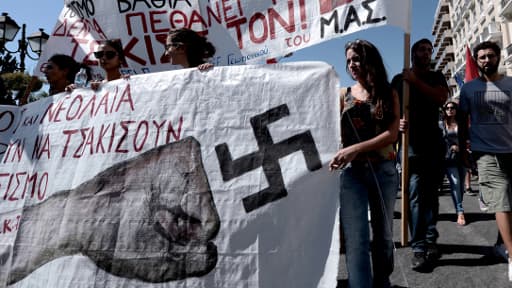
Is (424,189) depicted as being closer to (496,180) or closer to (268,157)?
(496,180)

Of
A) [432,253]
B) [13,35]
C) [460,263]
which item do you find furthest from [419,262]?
[13,35]

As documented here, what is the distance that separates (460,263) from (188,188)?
236 cm

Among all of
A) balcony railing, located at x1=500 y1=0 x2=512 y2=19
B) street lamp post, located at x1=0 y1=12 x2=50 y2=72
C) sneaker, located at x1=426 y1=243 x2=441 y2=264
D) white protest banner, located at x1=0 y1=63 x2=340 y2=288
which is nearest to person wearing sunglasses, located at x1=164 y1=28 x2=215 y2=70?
white protest banner, located at x1=0 y1=63 x2=340 y2=288

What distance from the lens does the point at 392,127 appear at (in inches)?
84.6

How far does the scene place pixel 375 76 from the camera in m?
2.19

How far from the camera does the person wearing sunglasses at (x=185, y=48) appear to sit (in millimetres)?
2592

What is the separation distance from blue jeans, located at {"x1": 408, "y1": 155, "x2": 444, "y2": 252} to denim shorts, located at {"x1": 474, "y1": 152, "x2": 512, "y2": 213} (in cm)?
35

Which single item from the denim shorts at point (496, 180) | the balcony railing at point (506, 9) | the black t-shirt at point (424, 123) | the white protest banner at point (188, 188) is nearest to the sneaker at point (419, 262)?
the denim shorts at point (496, 180)

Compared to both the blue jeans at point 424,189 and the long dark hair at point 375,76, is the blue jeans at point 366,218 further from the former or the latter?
the blue jeans at point 424,189

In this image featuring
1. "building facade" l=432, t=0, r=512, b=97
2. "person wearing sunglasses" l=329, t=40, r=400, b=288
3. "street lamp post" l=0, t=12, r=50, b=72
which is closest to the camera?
"person wearing sunglasses" l=329, t=40, r=400, b=288

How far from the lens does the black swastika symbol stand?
204cm

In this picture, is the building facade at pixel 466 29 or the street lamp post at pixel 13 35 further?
the building facade at pixel 466 29

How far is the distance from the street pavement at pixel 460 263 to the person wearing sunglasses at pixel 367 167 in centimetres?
76

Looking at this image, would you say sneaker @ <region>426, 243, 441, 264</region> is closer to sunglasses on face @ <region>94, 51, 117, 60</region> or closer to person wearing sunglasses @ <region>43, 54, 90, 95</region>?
sunglasses on face @ <region>94, 51, 117, 60</region>
